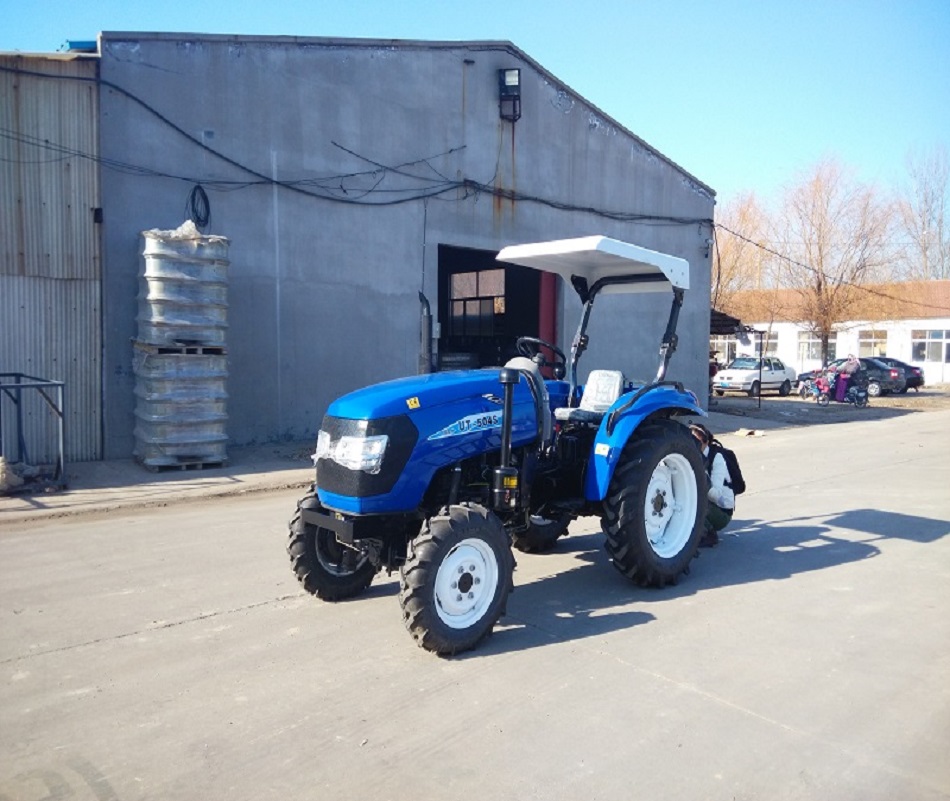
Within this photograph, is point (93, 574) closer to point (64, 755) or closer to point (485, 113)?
point (64, 755)

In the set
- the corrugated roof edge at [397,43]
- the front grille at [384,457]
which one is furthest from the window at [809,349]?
the front grille at [384,457]

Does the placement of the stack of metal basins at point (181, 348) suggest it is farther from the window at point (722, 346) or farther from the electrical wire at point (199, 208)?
the window at point (722, 346)

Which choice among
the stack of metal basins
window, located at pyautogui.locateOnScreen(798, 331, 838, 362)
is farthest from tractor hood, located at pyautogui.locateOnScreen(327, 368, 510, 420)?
window, located at pyautogui.locateOnScreen(798, 331, 838, 362)

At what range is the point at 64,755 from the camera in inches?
133

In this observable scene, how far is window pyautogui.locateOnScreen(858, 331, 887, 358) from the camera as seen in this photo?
1645 inches

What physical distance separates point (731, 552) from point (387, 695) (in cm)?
371

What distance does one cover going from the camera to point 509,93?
15578 mm

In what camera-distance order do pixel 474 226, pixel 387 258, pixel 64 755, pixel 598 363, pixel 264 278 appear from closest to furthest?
pixel 64 755 → pixel 264 278 → pixel 387 258 → pixel 474 226 → pixel 598 363

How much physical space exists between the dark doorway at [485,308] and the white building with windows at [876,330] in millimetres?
19704

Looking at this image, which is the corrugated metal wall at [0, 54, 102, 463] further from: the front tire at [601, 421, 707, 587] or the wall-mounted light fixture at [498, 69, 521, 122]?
the front tire at [601, 421, 707, 587]

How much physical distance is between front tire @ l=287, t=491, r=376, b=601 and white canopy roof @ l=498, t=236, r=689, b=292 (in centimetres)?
227

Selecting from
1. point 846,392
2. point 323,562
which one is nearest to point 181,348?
point 323,562

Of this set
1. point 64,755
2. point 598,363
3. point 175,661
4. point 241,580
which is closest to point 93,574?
point 241,580

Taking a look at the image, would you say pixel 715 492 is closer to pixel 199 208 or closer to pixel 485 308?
pixel 199 208
